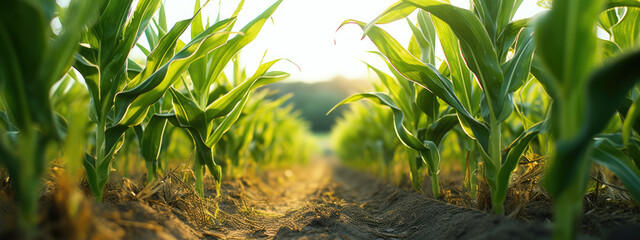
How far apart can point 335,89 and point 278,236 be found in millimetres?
57298

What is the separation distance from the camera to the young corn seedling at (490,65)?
4.68 ft

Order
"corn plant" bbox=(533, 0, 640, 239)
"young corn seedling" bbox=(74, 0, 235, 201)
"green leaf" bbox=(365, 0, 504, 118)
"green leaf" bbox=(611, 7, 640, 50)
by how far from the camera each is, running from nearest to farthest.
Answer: "corn plant" bbox=(533, 0, 640, 239) < "green leaf" bbox=(365, 0, 504, 118) < "young corn seedling" bbox=(74, 0, 235, 201) < "green leaf" bbox=(611, 7, 640, 50)

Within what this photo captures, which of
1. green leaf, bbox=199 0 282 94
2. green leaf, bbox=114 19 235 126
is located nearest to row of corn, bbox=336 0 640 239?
green leaf, bbox=199 0 282 94

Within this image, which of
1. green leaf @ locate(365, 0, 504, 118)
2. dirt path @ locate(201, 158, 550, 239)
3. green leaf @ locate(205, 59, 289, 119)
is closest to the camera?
dirt path @ locate(201, 158, 550, 239)

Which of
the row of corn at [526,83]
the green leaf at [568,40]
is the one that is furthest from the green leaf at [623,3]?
the green leaf at [568,40]

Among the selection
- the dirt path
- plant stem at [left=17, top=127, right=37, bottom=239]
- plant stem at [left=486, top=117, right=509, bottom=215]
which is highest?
plant stem at [left=17, top=127, right=37, bottom=239]

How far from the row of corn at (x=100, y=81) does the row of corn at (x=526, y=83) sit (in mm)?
790

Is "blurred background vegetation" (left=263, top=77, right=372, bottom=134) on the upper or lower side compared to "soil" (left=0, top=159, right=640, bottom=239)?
lower

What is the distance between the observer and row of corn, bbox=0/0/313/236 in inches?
34.3

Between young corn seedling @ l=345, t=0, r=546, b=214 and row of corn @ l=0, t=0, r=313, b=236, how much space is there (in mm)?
828

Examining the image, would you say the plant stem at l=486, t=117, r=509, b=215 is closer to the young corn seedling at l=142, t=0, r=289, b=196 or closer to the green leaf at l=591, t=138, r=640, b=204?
the green leaf at l=591, t=138, r=640, b=204

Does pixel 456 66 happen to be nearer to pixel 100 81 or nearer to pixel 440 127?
pixel 440 127

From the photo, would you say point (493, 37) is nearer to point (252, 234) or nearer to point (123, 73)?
point (252, 234)

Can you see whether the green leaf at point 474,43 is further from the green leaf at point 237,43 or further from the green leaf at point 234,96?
the green leaf at point 234,96
